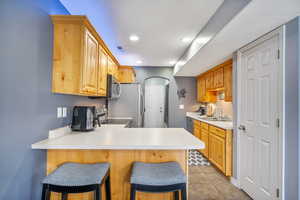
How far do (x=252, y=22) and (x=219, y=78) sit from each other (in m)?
1.97

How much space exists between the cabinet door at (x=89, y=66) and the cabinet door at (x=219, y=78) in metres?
2.66

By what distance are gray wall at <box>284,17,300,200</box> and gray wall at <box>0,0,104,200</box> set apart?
244 centimetres

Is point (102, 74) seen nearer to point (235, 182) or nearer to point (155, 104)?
A: point (235, 182)

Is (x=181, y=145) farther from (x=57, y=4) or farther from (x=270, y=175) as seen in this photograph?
(x=57, y=4)

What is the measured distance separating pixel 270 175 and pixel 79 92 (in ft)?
7.80

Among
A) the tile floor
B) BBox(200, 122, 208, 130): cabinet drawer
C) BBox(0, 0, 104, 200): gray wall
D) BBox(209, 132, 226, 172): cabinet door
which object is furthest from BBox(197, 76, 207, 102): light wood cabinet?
BBox(0, 0, 104, 200): gray wall

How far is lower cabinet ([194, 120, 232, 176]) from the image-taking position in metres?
2.52

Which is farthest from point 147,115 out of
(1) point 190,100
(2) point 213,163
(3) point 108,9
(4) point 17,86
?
(4) point 17,86

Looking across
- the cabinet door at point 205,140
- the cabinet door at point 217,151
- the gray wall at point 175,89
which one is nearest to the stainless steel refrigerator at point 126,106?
the gray wall at point 175,89

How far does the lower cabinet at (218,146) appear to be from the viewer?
8.25ft

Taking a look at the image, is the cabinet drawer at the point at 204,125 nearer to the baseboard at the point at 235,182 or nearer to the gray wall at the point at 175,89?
the baseboard at the point at 235,182

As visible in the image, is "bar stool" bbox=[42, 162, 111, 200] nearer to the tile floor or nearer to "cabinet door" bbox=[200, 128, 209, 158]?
the tile floor

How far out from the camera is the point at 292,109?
4.83 ft

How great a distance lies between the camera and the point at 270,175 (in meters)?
1.74
